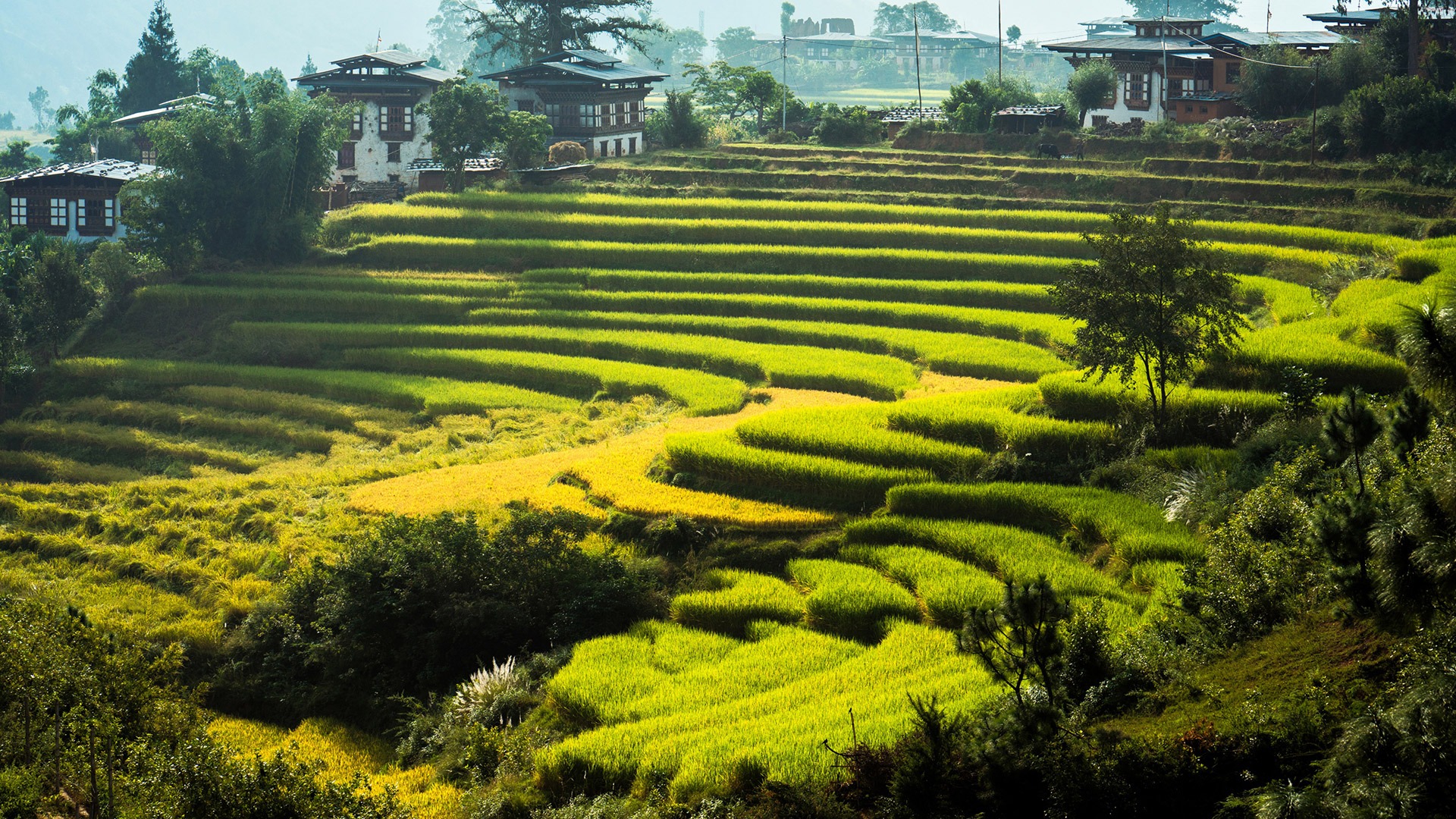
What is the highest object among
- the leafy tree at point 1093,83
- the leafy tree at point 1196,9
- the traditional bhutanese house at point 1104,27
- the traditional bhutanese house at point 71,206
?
the leafy tree at point 1196,9

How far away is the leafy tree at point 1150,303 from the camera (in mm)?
20391

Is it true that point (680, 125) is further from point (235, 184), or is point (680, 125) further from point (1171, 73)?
point (235, 184)

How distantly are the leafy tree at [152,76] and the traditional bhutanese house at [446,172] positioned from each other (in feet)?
76.4

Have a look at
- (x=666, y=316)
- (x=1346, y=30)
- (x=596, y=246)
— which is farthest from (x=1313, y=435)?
(x=1346, y=30)

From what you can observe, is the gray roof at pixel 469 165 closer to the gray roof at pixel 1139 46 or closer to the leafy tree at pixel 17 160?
the leafy tree at pixel 17 160

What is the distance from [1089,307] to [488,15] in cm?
5129

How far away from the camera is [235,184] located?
136 feet

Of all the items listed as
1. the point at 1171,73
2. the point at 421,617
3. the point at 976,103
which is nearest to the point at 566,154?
the point at 976,103

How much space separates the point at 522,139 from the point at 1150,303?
3370 centimetres

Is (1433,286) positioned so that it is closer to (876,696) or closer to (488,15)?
(876,696)

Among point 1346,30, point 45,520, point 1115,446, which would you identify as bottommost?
point 45,520

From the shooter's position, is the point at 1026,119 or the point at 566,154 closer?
the point at 1026,119

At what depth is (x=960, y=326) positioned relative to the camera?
3167cm

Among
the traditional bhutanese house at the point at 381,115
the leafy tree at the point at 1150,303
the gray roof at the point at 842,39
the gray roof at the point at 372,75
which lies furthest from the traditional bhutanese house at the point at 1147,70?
the gray roof at the point at 842,39
